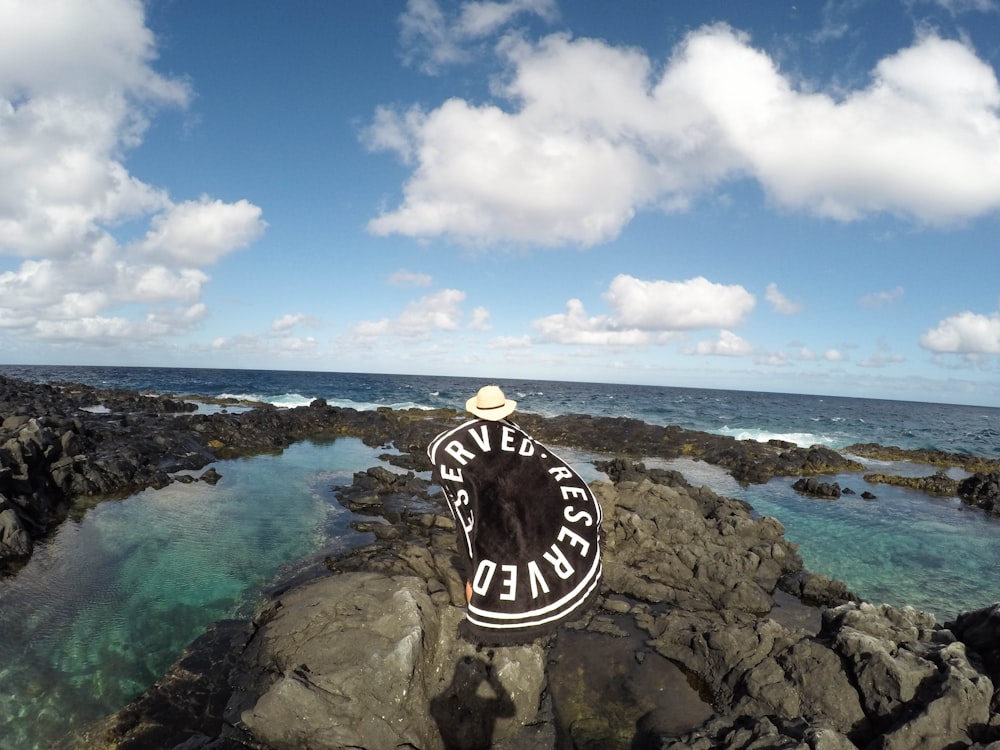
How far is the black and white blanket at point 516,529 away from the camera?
11.3 ft

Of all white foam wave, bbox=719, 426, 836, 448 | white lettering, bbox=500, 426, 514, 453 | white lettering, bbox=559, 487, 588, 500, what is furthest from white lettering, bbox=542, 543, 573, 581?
white foam wave, bbox=719, 426, 836, 448

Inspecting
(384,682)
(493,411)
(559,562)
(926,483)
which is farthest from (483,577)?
(926,483)

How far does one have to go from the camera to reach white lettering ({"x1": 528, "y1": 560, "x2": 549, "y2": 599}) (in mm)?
3473

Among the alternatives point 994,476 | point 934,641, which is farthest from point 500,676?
point 994,476

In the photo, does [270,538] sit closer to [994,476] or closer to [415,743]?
[415,743]

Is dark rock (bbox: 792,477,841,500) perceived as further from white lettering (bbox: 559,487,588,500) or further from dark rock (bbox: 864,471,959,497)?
white lettering (bbox: 559,487,588,500)

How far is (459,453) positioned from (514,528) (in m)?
0.68

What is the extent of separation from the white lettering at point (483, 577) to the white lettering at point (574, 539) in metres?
0.54

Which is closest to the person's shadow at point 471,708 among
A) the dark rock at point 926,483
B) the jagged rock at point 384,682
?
the jagged rock at point 384,682

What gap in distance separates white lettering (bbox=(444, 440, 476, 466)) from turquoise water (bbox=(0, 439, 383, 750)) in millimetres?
8325

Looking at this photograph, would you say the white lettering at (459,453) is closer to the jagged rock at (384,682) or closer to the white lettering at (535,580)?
the white lettering at (535,580)

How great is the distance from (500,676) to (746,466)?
28.7 meters

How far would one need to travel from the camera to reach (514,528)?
365 centimetres

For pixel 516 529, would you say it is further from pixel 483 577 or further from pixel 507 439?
pixel 507 439
